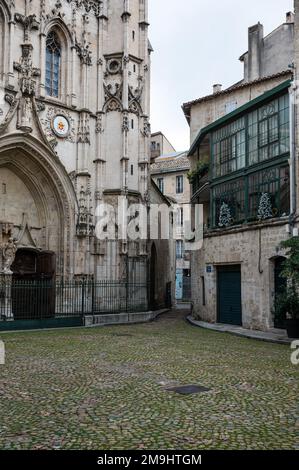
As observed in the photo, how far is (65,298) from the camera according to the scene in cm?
2394

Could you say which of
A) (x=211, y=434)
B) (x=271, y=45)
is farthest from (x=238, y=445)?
(x=271, y=45)

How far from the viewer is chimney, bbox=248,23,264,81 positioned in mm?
29922

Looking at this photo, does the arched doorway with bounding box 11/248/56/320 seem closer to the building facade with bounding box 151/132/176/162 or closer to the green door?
the green door

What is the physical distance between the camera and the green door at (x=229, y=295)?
20516 millimetres

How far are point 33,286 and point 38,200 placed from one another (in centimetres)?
648

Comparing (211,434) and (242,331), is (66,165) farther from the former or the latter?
(211,434)

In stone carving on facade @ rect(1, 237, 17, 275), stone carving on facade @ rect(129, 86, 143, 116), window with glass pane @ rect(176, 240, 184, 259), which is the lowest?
→ stone carving on facade @ rect(1, 237, 17, 275)

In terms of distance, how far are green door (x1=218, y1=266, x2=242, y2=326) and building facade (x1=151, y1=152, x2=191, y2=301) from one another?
24.3 m

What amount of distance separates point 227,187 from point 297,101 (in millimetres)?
→ 5516

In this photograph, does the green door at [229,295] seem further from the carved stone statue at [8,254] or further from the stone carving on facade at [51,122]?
the stone carving on facade at [51,122]

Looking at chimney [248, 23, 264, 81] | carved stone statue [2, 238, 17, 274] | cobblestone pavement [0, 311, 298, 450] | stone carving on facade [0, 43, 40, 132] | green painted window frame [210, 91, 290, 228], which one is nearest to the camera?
cobblestone pavement [0, 311, 298, 450]

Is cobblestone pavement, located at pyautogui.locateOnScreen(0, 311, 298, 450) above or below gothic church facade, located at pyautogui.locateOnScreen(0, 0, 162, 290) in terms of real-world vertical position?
below

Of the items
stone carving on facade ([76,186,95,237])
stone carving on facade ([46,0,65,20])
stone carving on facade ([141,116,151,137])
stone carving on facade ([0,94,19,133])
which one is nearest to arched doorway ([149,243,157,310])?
stone carving on facade ([76,186,95,237])

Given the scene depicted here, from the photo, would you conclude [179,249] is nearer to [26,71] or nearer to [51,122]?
[51,122]
